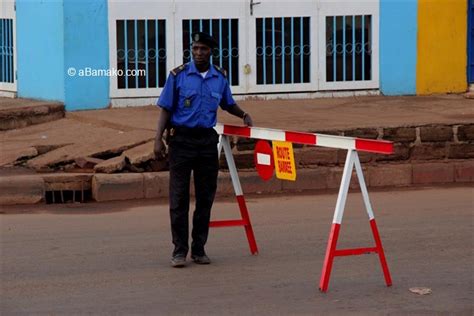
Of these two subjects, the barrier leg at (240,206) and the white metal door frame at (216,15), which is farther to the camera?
Result: the white metal door frame at (216,15)

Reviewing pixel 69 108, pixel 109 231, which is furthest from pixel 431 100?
pixel 109 231

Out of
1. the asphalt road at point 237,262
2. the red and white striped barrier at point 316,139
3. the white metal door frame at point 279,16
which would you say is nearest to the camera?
the asphalt road at point 237,262

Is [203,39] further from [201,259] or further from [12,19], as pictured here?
[12,19]

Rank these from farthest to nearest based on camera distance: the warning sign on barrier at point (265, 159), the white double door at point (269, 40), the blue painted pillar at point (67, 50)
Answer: the white double door at point (269, 40) < the blue painted pillar at point (67, 50) < the warning sign on barrier at point (265, 159)

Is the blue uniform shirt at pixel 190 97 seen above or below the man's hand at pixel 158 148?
above

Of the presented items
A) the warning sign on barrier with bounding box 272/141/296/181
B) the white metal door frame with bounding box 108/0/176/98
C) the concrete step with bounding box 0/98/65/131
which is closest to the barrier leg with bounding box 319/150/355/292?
the warning sign on barrier with bounding box 272/141/296/181

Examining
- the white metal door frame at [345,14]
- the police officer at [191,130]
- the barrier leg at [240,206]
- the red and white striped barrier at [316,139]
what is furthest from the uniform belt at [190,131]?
the white metal door frame at [345,14]

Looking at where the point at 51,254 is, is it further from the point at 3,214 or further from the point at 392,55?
the point at 392,55

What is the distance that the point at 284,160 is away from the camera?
8148mm

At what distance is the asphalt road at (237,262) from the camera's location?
7238 millimetres

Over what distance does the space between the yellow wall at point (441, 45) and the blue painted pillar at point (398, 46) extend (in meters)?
0.11

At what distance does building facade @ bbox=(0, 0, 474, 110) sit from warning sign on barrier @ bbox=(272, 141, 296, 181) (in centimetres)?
720

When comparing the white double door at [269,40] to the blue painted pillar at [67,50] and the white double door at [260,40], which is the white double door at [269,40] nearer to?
the white double door at [260,40]

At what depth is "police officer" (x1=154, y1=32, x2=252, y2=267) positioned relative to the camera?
8.16 meters
